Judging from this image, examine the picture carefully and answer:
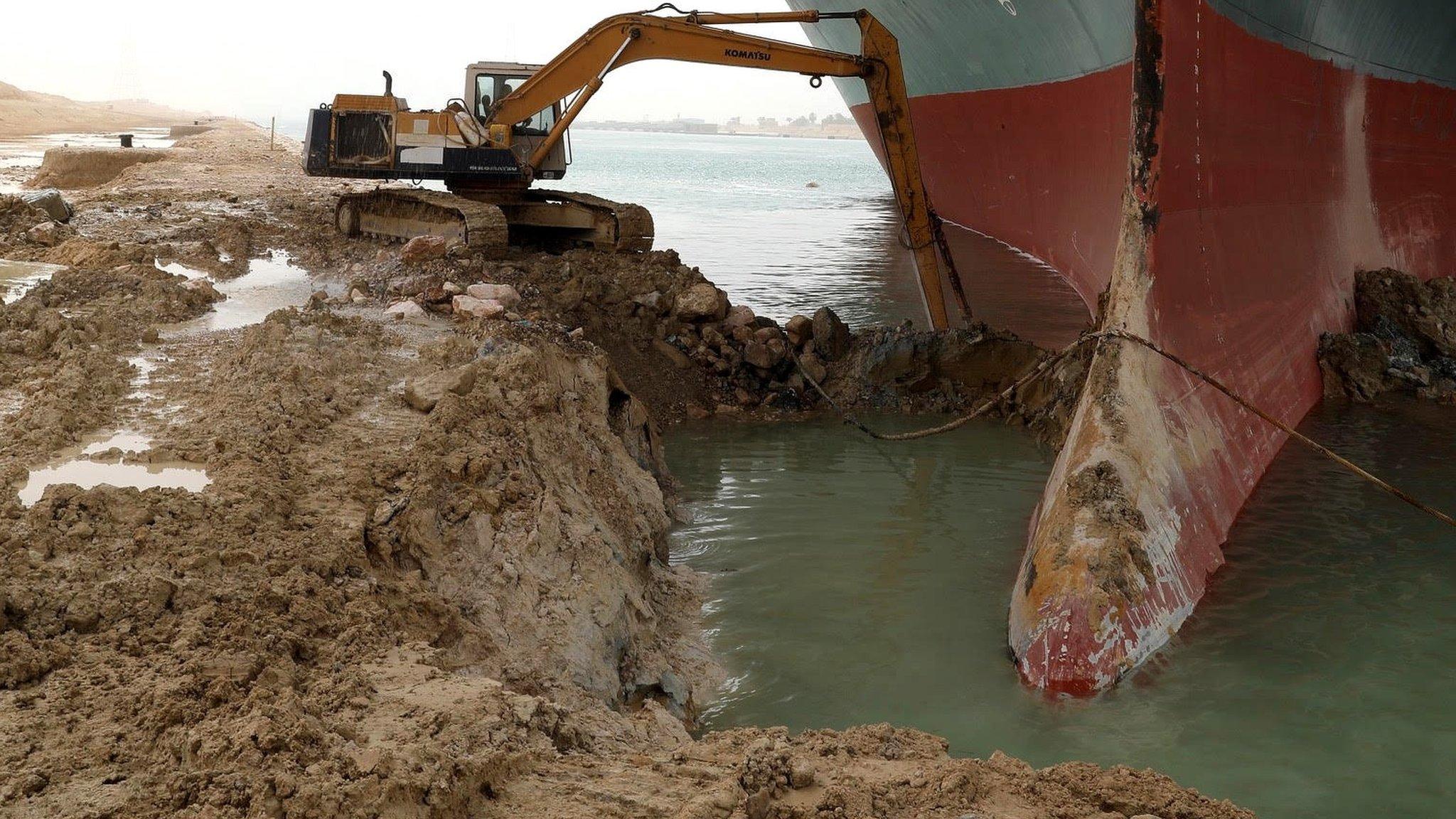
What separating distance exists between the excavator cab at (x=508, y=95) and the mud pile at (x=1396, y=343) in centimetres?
727

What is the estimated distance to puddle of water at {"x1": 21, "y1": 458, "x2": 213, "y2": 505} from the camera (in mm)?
4094

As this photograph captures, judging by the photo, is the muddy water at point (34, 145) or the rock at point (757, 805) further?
the muddy water at point (34, 145)

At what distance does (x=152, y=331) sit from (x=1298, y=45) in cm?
813

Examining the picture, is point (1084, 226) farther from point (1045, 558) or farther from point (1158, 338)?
point (1045, 558)

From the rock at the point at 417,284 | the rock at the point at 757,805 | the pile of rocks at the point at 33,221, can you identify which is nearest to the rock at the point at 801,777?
the rock at the point at 757,805

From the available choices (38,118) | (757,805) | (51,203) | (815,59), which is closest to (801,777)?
(757,805)

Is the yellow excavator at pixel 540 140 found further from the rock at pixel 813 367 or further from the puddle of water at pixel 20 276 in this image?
the puddle of water at pixel 20 276

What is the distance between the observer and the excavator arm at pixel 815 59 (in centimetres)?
916

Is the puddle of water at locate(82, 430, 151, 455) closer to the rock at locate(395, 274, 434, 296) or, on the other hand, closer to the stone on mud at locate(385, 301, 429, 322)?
the stone on mud at locate(385, 301, 429, 322)

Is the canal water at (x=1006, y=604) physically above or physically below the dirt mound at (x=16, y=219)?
below

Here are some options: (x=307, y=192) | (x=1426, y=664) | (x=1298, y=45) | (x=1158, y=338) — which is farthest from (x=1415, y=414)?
(x=307, y=192)

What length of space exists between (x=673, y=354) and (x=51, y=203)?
21.8 ft

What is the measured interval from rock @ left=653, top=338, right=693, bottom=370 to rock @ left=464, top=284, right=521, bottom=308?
1.60 meters

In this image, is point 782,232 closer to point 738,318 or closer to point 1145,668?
point 738,318
